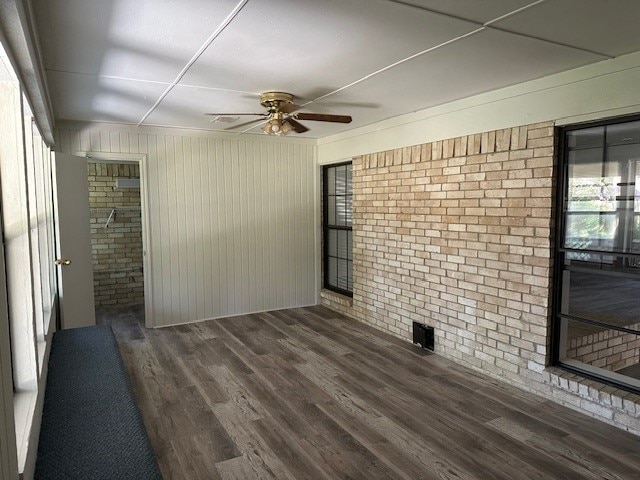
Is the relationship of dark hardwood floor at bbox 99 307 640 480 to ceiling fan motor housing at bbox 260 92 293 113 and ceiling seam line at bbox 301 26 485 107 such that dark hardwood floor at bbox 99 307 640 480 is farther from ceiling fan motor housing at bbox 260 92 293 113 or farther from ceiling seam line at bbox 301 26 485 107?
ceiling seam line at bbox 301 26 485 107

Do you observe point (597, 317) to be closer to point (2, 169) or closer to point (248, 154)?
point (2, 169)

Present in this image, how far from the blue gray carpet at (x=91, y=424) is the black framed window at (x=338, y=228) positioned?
338cm

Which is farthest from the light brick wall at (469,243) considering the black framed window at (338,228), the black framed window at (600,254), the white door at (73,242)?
the white door at (73,242)

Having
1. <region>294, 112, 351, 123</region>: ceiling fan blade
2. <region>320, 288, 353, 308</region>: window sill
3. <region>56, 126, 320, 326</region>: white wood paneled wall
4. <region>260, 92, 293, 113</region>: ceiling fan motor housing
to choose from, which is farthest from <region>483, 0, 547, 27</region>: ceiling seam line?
<region>320, 288, 353, 308</region>: window sill

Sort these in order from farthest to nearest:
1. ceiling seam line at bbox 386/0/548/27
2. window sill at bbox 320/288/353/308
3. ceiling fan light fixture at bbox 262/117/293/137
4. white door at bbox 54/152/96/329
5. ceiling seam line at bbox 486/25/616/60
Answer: window sill at bbox 320/288/353/308
white door at bbox 54/152/96/329
ceiling fan light fixture at bbox 262/117/293/137
ceiling seam line at bbox 486/25/616/60
ceiling seam line at bbox 386/0/548/27

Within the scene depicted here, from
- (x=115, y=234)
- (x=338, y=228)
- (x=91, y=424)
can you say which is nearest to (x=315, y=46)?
(x=91, y=424)

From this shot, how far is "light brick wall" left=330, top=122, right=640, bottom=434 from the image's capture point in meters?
3.16

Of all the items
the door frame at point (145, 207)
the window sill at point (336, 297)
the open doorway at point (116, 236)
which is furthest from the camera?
the open doorway at point (116, 236)

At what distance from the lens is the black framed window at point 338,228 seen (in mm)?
5777

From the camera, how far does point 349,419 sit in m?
2.95

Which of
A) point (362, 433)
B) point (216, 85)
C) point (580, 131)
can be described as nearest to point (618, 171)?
point (580, 131)

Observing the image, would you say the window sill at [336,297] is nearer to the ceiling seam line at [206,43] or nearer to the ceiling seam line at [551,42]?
the ceiling seam line at [206,43]

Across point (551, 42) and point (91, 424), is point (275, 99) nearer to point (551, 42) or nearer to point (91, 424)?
point (551, 42)

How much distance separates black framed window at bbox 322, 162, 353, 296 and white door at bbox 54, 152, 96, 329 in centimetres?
308
